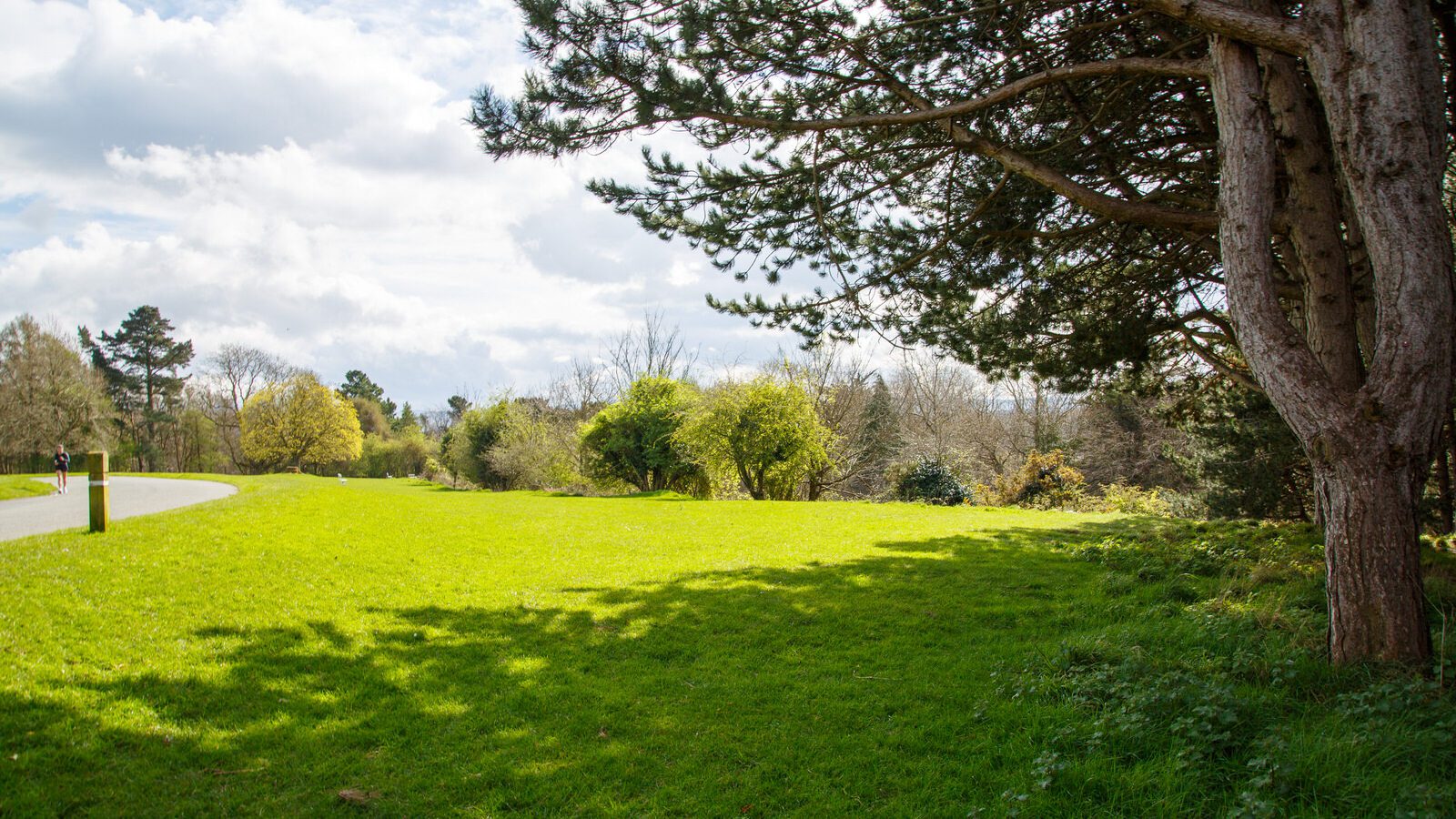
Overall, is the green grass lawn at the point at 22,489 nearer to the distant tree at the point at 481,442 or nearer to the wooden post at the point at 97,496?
the wooden post at the point at 97,496

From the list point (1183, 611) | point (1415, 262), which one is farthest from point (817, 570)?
point (1415, 262)

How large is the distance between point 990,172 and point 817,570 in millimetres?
5446

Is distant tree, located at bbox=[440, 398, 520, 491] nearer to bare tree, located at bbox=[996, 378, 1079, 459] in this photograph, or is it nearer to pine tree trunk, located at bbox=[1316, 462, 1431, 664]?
bare tree, located at bbox=[996, 378, 1079, 459]

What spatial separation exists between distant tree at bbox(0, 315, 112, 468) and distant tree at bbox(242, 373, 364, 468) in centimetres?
954

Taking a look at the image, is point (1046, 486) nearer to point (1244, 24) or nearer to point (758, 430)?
point (758, 430)

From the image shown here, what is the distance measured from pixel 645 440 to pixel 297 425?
1238 inches

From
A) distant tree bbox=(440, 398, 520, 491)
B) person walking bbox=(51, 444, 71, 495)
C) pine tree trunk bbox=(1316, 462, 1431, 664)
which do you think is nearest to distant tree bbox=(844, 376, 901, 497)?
distant tree bbox=(440, 398, 520, 491)

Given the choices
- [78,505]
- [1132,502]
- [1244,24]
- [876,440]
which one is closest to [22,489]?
[78,505]

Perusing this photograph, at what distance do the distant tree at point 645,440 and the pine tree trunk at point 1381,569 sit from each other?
1984 cm

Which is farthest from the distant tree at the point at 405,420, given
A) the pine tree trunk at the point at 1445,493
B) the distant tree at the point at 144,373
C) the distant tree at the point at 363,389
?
the pine tree trunk at the point at 1445,493

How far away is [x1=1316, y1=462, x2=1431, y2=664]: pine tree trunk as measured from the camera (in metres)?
3.90

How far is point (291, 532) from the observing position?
970cm

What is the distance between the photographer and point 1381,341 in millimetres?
4047

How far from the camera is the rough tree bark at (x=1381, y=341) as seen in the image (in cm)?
392
